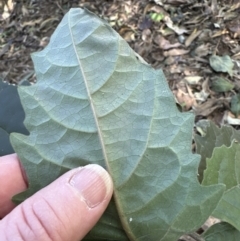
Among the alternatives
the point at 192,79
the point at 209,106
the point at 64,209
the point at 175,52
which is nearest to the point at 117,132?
the point at 64,209

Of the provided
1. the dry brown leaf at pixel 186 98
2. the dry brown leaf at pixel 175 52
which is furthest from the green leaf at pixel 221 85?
the dry brown leaf at pixel 175 52

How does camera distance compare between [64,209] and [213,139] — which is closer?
[64,209]

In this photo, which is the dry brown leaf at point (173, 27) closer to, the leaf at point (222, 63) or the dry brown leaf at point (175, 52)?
the dry brown leaf at point (175, 52)

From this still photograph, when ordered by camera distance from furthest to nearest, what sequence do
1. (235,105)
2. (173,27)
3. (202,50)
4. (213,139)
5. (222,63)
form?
1. (173,27)
2. (202,50)
3. (222,63)
4. (235,105)
5. (213,139)

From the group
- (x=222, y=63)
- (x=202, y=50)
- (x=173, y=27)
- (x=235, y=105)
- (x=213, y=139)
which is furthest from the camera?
(x=173, y=27)

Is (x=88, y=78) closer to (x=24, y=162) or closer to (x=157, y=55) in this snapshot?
(x=24, y=162)

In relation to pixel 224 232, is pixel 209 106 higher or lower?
lower

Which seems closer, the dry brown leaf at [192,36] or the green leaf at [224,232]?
the green leaf at [224,232]

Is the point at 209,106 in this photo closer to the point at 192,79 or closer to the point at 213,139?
the point at 192,79
